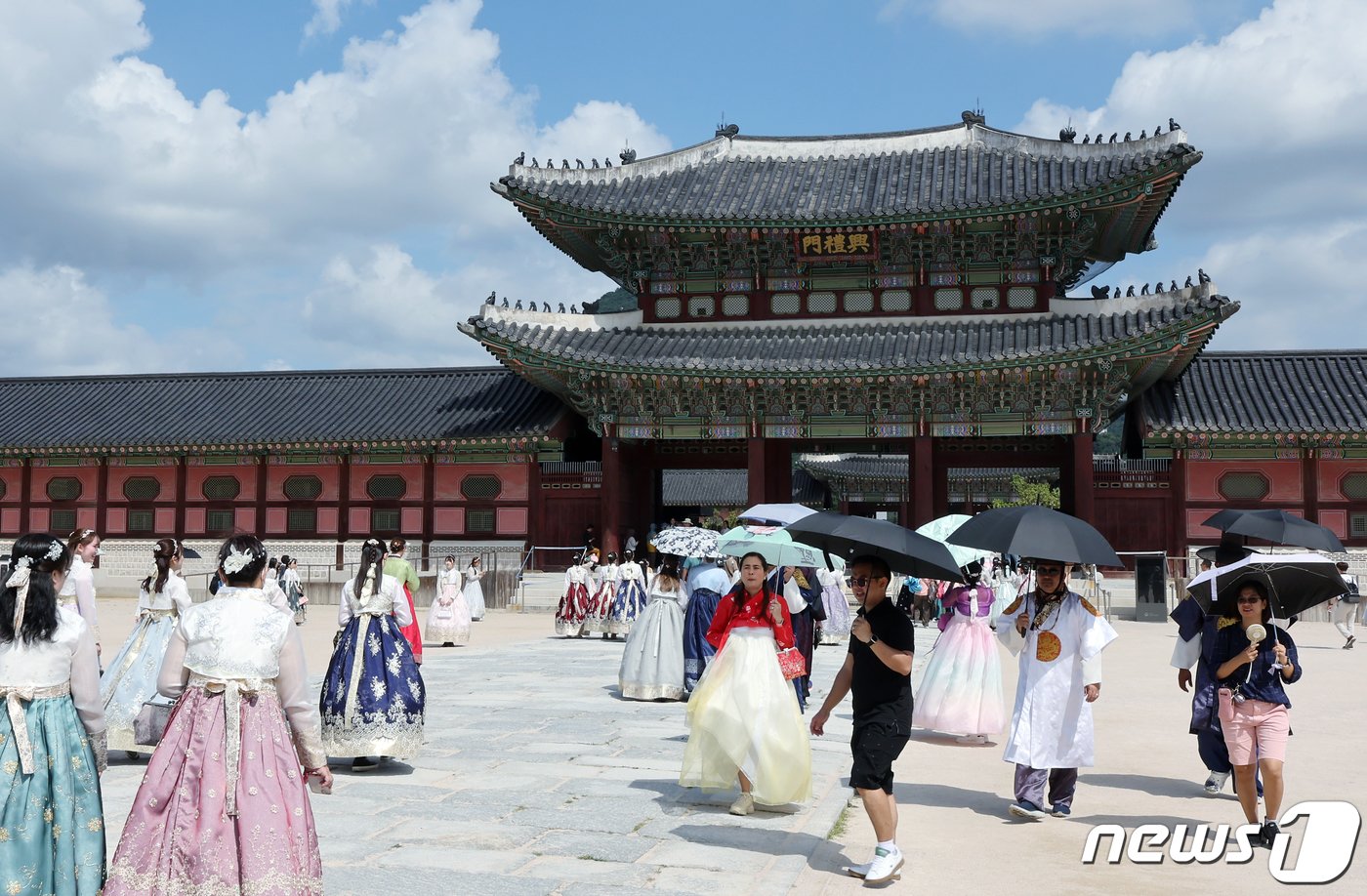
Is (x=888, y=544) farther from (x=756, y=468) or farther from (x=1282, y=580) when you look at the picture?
(x=756, y=468)

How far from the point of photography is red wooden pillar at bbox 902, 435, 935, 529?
24.6 metres

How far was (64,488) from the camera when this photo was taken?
2980cm

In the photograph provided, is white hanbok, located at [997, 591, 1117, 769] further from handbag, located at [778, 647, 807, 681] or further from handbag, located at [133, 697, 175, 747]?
handbag, located at [133, 697, 175, 747]

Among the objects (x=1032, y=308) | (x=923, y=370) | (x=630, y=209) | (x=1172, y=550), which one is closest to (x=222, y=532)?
(x=630, y=209)

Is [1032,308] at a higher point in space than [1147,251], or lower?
lower

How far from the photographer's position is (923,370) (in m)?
23.6

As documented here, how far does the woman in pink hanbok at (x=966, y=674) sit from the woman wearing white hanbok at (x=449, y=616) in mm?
9292

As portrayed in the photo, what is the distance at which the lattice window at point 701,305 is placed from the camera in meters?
27.1

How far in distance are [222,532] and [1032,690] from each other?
81.0 ft

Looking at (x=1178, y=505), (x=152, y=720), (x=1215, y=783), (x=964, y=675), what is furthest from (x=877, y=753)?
(x=1178, y=505)

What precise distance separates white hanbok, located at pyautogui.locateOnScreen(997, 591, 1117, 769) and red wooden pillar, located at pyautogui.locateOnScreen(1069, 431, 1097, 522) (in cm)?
1773

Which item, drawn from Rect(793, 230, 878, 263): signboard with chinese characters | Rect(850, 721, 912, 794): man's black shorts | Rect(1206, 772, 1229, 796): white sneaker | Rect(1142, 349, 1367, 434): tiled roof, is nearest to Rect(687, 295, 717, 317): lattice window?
Rect(793, 230, 878, 263): signboard with chinese characters

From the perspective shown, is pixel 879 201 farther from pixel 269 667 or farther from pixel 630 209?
pixel 269 667

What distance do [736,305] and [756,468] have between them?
385 cm
